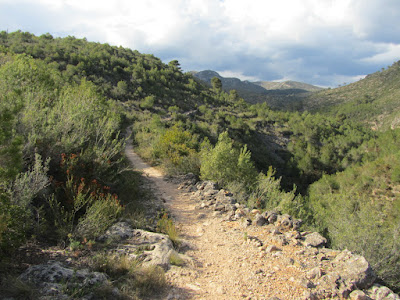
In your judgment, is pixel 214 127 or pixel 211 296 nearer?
pixel 211 296

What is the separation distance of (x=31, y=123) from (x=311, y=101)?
368ft

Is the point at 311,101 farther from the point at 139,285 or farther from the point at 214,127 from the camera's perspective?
the point at 139,285

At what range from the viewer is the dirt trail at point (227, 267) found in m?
3.27

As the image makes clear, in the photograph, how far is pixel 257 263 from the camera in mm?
3961

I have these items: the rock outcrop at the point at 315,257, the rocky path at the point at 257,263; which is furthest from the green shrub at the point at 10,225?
the rock outcrop at the point at 315,257

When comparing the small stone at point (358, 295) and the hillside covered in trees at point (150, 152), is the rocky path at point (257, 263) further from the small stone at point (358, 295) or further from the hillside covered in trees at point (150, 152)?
the hillside covered in trees at point (150, 152)

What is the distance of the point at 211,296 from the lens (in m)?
3.19

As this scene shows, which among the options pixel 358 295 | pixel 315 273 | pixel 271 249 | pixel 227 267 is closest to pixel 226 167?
pixel 271 249

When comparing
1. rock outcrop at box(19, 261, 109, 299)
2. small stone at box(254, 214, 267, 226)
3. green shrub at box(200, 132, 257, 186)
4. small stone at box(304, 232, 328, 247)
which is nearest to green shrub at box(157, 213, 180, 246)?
rock outcrop at box(19, 261, 109, 299)

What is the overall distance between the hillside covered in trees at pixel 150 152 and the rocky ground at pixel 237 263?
60 cm

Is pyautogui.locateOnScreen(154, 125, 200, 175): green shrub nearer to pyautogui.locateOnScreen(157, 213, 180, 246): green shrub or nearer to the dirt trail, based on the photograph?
the dirt trail

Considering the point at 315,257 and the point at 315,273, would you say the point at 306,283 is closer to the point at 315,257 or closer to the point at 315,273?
the point at 315,273

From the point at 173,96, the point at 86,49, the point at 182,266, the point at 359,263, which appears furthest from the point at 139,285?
the point at 86,49

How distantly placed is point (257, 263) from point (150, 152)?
9197 millimetres
